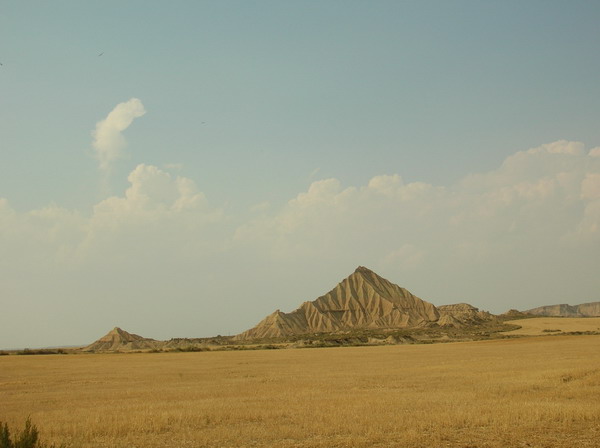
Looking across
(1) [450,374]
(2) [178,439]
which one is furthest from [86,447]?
(1) [450,374]

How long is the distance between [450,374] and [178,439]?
938 inches

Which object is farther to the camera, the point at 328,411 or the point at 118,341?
the point at 118,341

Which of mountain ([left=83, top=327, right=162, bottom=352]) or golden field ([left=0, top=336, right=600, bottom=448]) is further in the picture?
mountain ([left=83, top=327, right=162, bottom=352])

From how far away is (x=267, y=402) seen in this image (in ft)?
79.7

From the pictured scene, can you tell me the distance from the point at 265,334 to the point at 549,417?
176 m

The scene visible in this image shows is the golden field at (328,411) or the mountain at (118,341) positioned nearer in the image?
the golden field at (328,411)

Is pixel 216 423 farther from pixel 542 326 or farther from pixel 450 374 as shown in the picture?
pixel 542 326

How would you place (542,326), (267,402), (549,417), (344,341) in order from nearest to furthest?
(549,417)
(267,402)
(344,341)
(542,326)

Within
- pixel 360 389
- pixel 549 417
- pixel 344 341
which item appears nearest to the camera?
pixel 549 417

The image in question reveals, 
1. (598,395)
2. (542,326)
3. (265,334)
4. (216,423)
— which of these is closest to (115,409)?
(216,423)

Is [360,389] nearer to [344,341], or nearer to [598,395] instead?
[598,395]

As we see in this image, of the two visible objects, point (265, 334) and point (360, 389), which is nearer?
point (360, 389)

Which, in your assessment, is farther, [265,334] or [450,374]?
[265,334]

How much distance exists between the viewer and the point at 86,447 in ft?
50.4
